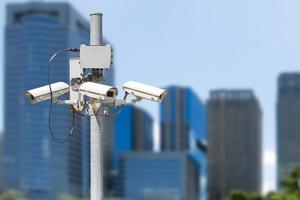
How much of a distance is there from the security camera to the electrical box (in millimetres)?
441

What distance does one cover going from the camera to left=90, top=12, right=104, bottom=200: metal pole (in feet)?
38.7

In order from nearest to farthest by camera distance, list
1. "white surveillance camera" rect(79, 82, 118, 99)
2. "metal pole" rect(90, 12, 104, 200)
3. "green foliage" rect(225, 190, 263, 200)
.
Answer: "white surveillance camera" rect(79, 82, 118, 99), "metal pole" rect(90, 12, 104, 200), "green foliage" rect(225, 190, 263, 200)

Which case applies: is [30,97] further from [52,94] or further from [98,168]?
[98,168]

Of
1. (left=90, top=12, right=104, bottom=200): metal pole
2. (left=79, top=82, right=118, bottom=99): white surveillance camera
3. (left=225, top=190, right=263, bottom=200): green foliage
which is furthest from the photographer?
(left=225, top=190, right=263, bottom=200): green foliage

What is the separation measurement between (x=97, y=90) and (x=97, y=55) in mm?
380

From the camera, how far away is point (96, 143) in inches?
464

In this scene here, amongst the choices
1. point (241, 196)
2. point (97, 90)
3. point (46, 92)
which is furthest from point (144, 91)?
point (241, 196)

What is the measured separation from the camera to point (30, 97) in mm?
12148

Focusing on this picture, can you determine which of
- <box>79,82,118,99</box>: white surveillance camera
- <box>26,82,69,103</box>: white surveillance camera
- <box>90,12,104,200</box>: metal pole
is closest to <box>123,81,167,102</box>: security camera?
<box>79,82,118,99</box>: white surveillance camera

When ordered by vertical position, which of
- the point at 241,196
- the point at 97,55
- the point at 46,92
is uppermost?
the point at 97,55

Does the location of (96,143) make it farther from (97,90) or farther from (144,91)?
(144,91)

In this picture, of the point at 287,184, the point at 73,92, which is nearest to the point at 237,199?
the point at 287,184

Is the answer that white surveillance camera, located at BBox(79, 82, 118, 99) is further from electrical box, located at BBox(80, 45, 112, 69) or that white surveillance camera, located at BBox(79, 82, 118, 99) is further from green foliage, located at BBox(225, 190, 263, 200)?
green foliage, located at BBox(225, 190, 263, 200)

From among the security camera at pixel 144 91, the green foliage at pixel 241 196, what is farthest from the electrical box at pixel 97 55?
the green foliage at pixel 241 196
